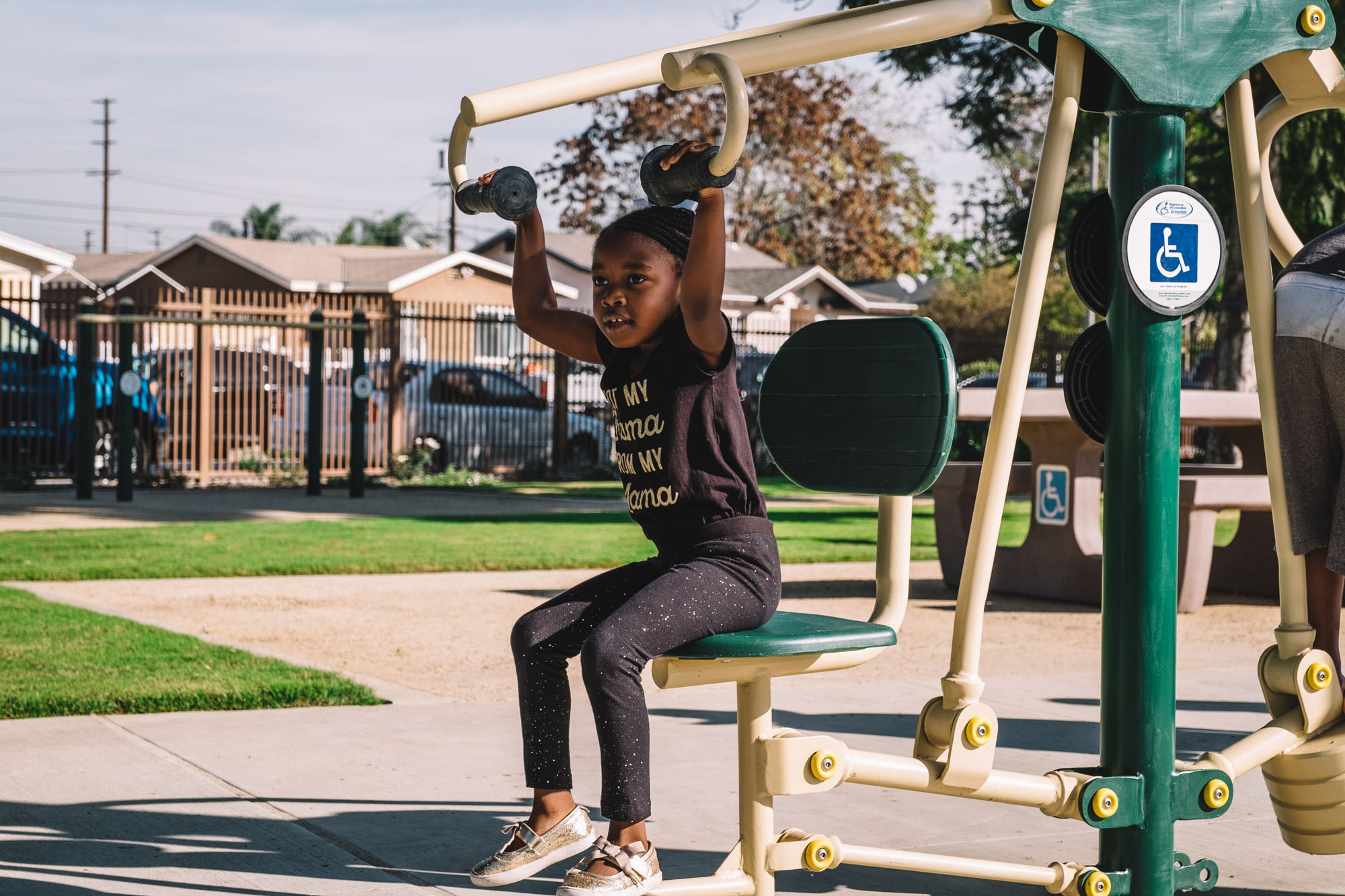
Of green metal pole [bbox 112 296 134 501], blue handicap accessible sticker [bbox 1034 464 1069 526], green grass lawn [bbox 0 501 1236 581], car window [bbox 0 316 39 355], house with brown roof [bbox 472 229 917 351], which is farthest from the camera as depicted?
house with brown roof [bbox 472 229 917 351]

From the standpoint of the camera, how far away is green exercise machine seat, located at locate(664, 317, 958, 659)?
9.00 feet

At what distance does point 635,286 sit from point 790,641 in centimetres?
83

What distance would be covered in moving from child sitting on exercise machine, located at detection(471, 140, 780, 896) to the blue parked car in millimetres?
13209

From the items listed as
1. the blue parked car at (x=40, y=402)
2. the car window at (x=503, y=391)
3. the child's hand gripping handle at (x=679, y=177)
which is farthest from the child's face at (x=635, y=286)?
the car window at (x=503, y=391)

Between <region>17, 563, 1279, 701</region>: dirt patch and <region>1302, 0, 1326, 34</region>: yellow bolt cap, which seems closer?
<region>1302, 0, 1326, 34</region>: yellow bolt cap

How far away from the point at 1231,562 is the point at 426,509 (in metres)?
8.10

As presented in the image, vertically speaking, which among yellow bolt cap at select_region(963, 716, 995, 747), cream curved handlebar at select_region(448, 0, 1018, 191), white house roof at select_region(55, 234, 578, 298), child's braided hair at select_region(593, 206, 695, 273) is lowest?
yellow bolt cap at select_region(963, 716, 995, 747)

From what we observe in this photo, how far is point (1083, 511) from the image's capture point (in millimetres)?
8398

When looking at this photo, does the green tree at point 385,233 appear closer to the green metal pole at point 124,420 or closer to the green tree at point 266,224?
the green tree at point 266,224

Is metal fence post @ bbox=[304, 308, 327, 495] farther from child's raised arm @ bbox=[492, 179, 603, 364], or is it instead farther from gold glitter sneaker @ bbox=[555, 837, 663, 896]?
gold glitter sneaker @ bbox=[555, 837, 663, 896]

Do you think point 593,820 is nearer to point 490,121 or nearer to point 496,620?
point 490,121

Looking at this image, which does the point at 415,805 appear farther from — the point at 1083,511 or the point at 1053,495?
the point at 1083,511

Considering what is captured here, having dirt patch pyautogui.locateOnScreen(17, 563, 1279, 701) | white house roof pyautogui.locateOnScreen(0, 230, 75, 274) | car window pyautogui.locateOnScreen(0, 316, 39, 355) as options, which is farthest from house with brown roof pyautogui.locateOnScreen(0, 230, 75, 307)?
dirt patch pyautogui.locateOnScreen(17, 563, 1279, 701)

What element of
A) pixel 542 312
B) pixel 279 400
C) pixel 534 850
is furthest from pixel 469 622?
pixel 279 400
